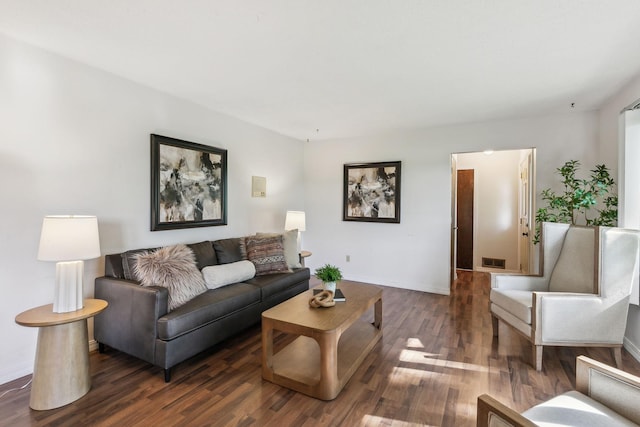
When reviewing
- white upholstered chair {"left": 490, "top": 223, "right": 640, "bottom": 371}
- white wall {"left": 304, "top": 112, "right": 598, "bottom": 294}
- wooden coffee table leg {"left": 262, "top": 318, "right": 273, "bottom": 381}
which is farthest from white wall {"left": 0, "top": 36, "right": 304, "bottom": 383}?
white upholstered chair {"left": 490, "top": 223, "right": 640, "bottom": 371}

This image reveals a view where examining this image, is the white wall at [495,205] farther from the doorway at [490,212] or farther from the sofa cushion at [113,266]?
the sofa cushion at [113,266]

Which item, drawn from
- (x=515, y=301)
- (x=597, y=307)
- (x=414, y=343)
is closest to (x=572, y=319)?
(x=597, y=307)

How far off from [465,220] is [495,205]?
608 millimetres

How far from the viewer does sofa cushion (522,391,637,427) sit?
3.83 ft

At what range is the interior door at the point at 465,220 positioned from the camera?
19.7 ft

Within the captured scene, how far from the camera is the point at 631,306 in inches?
105

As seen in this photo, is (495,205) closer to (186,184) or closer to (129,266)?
(186,184)

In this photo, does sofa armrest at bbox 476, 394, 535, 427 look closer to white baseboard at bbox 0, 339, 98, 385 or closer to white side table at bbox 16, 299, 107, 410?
white side table at bbox 16, 299, 107, 410

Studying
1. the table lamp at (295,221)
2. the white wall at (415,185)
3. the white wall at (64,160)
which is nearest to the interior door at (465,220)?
the white wall at (415,185)

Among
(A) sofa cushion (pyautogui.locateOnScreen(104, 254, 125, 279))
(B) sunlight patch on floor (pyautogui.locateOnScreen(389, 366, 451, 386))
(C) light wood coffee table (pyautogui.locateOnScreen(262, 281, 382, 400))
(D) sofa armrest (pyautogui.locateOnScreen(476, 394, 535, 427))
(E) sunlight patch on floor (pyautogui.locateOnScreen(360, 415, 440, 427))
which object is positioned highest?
(A) sofa cushion (pyautogui.locateOnScreen(104, 254, 125, 279))

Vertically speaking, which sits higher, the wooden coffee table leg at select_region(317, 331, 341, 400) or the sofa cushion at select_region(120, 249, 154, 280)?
the sofa cushion at select_region(120, 249, 154, 280)

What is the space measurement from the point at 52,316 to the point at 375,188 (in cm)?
406

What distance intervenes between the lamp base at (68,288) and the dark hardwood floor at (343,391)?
1.99 ft

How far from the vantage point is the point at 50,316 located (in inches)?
75.3
